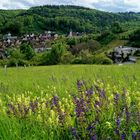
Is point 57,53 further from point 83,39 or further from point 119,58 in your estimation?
point 83,39

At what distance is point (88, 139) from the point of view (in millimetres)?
4738

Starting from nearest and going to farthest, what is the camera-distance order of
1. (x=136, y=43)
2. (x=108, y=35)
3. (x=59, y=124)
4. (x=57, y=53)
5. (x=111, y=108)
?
1. (x=59, y=124)
2. (x=111, y=108)
3. (x=57, y=53)
4. (x=136, y=43)
5. (x=108, y=35)

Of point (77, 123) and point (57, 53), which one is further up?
point (77, 123)

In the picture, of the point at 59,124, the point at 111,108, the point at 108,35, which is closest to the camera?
the point at 59,124

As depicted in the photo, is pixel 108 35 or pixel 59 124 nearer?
pixel 59 124

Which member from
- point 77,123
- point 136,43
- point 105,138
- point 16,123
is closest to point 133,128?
point 105,138

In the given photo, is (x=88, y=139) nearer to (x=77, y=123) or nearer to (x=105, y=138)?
(x=105, y=138)

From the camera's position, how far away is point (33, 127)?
5457 millimetres

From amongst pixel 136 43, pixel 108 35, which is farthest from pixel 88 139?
pixel 108 35

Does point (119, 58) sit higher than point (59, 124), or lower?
lower

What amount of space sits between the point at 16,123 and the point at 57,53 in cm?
11593

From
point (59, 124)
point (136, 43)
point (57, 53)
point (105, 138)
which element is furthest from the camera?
point (136, 43)

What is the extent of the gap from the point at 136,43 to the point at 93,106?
145422 millimetres

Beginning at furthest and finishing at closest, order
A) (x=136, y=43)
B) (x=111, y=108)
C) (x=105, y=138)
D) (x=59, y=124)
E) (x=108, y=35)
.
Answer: (x=108, y=35) → (x=136, y=43) → (x=111, y=108) → (x=59, y=124) → (x=105, y=138)
